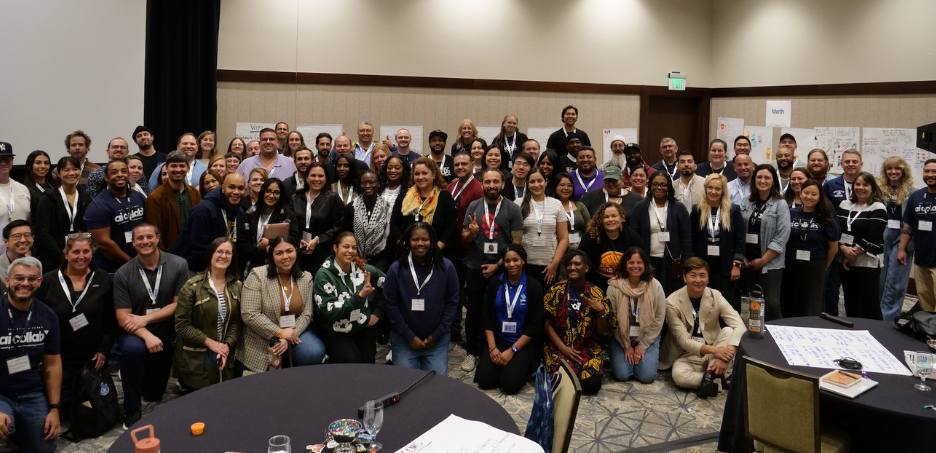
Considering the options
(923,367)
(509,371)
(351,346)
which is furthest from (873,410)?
(351,346)

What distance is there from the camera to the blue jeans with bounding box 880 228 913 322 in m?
5.98

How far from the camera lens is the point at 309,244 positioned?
198 inches

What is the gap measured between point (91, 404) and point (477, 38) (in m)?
6.99

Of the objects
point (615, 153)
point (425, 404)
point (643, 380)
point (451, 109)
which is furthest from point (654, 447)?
point (451, 109)

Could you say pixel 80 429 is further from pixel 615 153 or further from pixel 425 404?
pixel 615 153

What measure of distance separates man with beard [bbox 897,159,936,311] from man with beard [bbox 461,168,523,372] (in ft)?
11.6

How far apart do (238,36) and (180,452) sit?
7451mm

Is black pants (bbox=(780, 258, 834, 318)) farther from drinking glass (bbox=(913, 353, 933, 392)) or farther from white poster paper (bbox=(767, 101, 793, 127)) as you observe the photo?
white poster paper (bbox=(767, 101, 793, 127))

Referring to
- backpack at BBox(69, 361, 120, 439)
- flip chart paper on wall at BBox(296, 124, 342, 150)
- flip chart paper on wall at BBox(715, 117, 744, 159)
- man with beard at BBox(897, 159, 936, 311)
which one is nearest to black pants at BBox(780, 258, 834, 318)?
man with beard at BBox(897, 159, 936, 311)

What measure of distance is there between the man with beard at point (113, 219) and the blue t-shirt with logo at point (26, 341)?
3.78 ft

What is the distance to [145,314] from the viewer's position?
416 cm

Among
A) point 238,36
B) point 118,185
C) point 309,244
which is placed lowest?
point 309,244

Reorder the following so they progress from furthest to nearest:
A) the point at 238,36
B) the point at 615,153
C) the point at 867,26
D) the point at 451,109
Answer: the point at 451,109
the point at 238,36
the point at 867,26
the point at 615,153

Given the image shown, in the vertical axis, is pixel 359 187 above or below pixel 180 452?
above
